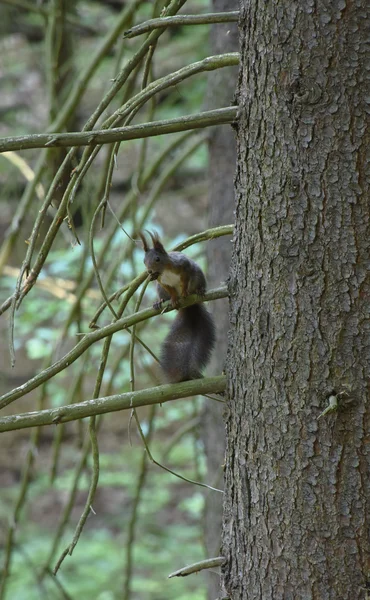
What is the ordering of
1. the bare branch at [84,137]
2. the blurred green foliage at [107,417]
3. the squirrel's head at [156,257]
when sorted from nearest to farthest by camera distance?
the bare branch at [84,137] < the squirrel's head at [156,257] < the blurred green foliage at [107,417]

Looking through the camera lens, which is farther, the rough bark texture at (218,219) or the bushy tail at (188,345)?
the rough bark texture at (218,219)

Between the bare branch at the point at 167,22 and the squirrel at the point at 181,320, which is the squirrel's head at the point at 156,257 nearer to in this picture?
the squirrel at the point at 181,320

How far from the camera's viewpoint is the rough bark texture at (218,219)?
3.49 meters

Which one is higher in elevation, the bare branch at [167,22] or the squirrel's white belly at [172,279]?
the bare branch at [167,22]

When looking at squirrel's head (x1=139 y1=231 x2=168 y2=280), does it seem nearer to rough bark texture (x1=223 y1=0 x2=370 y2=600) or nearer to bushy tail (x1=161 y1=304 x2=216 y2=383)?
bushy tail (x1=161 y1=304 x2=216 y2=383)

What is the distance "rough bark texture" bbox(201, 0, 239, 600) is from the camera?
3.49 meters

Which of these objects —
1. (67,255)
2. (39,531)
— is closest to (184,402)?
(67,255)

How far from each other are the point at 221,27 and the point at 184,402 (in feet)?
10.6

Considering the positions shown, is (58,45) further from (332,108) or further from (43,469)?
(43,469)

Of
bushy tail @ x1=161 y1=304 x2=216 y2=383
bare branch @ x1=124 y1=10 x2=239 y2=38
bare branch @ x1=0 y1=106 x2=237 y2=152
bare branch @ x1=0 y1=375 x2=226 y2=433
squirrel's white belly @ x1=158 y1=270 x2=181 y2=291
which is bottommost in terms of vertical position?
bare branch @ x1=0 y1=375 x2=226 y2=433

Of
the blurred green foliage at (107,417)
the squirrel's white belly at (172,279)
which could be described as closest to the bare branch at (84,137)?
the squirrel's white belly at (172,279)

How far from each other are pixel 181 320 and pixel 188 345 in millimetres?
128

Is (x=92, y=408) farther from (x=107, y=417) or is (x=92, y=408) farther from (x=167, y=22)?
(x=107, y=417)

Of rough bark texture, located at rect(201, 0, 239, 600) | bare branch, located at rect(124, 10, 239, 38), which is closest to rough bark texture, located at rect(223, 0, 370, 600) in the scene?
bare branch, located at rect(124, 10, 239, 38)
